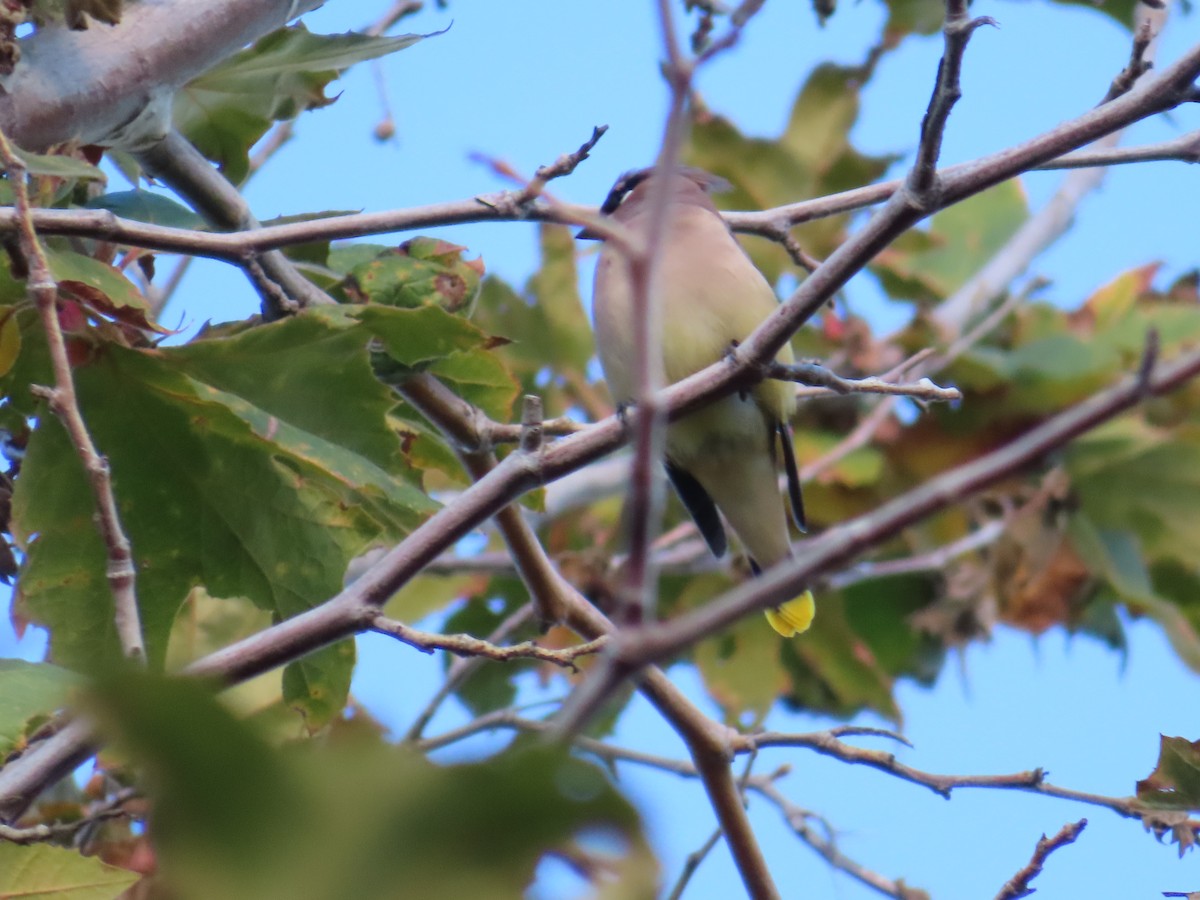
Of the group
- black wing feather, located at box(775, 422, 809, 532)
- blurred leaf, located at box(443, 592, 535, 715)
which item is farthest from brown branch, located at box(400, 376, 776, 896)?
blurred leaf, located at box(443, 592, 535, 715)

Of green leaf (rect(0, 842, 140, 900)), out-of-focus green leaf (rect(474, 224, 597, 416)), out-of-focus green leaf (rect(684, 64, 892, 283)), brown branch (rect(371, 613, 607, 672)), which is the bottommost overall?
green leaf (rect(0, 842, 140, 900))

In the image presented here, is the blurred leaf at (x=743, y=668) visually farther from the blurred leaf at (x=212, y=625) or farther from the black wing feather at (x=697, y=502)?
the blurred leaf at (x=212, y=625)

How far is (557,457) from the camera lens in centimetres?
219

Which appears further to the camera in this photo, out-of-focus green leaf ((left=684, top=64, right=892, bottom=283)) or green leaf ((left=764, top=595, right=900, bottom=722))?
out-of-focus green leaf ((left=684, top=64, right=892, bottom=283))

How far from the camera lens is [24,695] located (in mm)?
2061

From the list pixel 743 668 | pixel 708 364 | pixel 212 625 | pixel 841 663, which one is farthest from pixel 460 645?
pixel 841 663

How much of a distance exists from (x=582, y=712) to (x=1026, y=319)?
22.0 ft

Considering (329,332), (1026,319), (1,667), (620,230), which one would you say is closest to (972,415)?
(1026,319)

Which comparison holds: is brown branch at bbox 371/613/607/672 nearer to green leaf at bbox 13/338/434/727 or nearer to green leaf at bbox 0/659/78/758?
green leaf at bbox 13/338/434/727

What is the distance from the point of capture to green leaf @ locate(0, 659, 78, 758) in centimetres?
202

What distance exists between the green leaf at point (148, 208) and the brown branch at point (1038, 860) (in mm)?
1796

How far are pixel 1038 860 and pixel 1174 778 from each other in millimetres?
362

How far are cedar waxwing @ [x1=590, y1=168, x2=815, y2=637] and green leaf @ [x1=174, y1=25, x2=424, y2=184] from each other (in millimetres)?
1227

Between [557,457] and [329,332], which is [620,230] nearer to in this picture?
[557,457]
